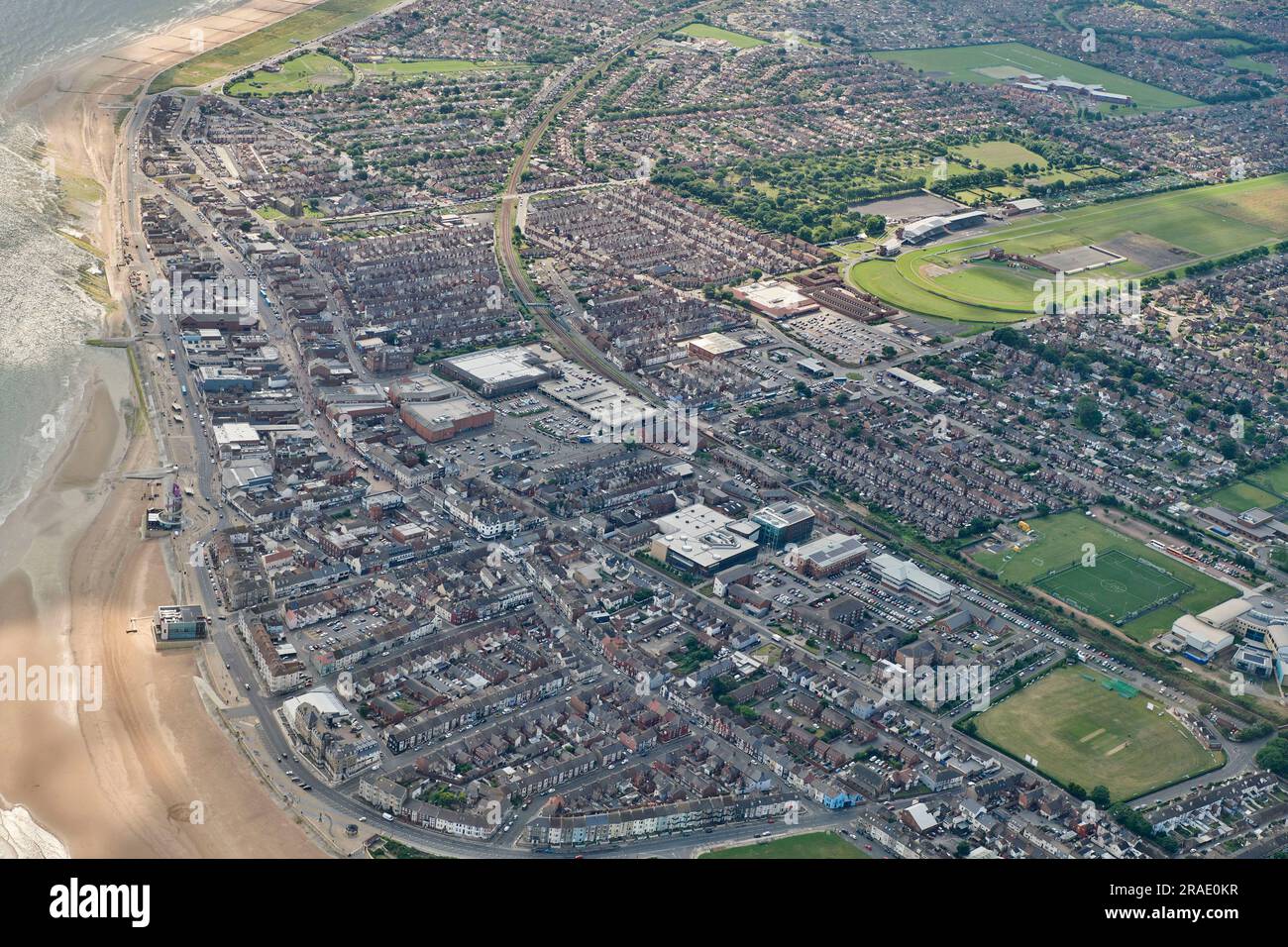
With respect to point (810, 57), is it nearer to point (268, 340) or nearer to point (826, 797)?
point (268, 340)

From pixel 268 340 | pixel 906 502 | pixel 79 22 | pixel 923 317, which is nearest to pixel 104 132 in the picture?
pixel 79 22

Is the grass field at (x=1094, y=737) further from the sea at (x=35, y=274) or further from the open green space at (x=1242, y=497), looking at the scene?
the sea at (x=35, y=274)

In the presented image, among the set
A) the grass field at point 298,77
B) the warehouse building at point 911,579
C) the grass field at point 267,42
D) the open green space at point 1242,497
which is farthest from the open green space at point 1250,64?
the warehouse building at point 911,579

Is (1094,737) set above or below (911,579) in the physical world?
below

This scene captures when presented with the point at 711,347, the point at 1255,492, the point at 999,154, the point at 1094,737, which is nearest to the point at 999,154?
the point at 999,154

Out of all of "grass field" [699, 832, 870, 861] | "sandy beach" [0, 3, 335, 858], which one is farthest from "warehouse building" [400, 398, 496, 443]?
"grass field" [699, 832, 870, 861]

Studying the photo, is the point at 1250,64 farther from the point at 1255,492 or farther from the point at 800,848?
the point at 800,848
